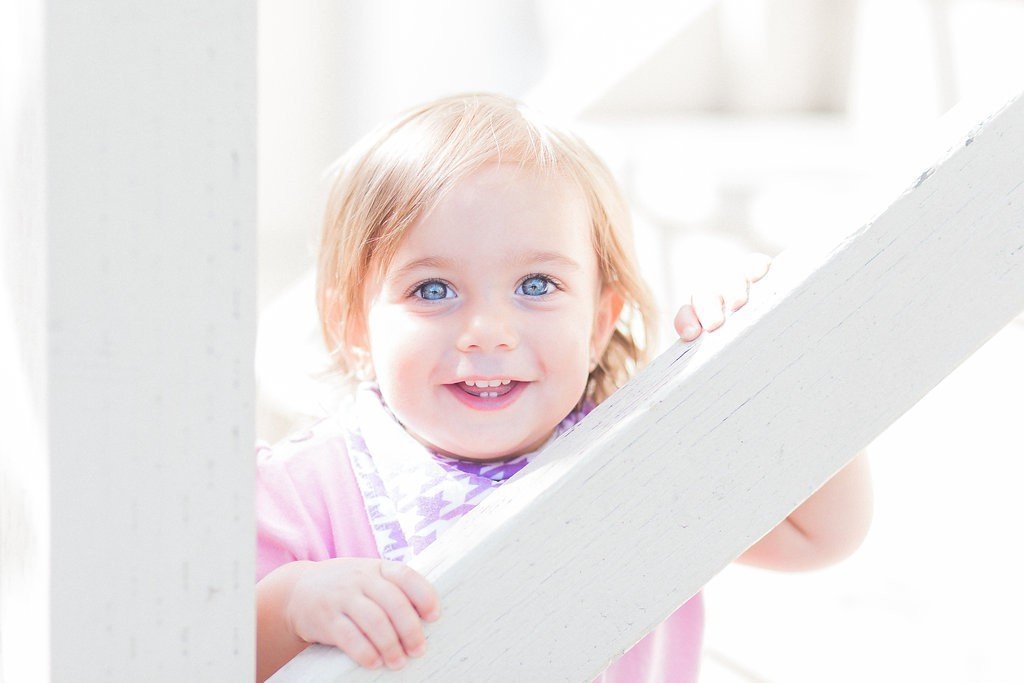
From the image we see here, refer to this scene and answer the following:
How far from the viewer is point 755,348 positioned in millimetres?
617

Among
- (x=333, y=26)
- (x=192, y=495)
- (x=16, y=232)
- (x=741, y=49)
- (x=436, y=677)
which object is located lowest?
(x=436, y=677)

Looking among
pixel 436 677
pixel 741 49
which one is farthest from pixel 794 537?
pixel 741 49

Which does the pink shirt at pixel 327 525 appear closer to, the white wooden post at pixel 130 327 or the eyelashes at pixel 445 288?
the eyelashes at pixel 445 288

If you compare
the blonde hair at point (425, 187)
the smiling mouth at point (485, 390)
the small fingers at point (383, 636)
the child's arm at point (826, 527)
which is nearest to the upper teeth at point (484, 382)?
the smiling mouth at point (485, 390)

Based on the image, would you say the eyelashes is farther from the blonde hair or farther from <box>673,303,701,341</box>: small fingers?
<box>673,303,701,341</box>: small fingers

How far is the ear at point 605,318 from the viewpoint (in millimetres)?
1133

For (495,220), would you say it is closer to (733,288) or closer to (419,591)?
(733,288)

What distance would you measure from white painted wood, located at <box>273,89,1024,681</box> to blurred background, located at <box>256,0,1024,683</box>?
0.03 metres

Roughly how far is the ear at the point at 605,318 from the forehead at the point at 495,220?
5.6 inches

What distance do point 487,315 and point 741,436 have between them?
1.19 ft

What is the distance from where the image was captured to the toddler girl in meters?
0.96

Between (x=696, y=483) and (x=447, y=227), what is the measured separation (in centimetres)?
41

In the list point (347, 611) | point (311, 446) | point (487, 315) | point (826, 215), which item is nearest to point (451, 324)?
point (487, 315)

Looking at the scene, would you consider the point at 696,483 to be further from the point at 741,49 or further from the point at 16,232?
the point at 741,49
